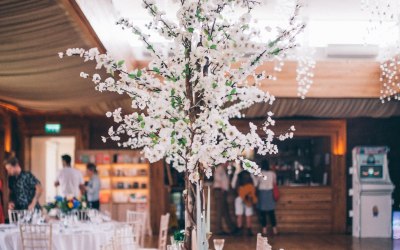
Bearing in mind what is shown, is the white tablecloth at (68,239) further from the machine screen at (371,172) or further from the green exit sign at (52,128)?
the machine screen at (371,172)

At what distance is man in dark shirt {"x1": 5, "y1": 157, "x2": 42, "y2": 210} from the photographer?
26.5 ft

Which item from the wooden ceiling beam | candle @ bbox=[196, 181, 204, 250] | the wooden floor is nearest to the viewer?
candle @ bbox=[196, 181, 204, 250]

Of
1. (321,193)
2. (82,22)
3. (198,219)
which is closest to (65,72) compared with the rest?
(82,22)

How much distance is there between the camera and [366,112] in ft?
36.6

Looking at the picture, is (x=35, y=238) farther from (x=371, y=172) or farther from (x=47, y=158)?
(x=47, y=158)

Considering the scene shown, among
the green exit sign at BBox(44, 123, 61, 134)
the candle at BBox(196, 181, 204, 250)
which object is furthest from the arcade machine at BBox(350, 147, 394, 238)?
the candle at BBox(196, 181, 204, 250)

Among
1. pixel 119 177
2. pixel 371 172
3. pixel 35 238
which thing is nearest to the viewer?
pixel 35 238

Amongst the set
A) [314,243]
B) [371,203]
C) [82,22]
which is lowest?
[314,243]

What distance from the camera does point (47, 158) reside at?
1706 centimetres

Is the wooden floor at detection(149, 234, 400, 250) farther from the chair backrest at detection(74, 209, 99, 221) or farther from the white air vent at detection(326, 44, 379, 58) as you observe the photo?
the white air vent at detection(326, 44, 379, 58)

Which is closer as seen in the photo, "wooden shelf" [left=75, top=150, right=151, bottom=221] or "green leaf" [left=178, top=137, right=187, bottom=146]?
"green leaf" [left=178, top=137, right=187, bottom=146]

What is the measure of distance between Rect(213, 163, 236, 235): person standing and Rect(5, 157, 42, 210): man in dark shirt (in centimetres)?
492

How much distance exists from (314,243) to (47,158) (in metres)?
8.95

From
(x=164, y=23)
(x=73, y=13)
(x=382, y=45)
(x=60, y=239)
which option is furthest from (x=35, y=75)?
(x=382, y=45)
